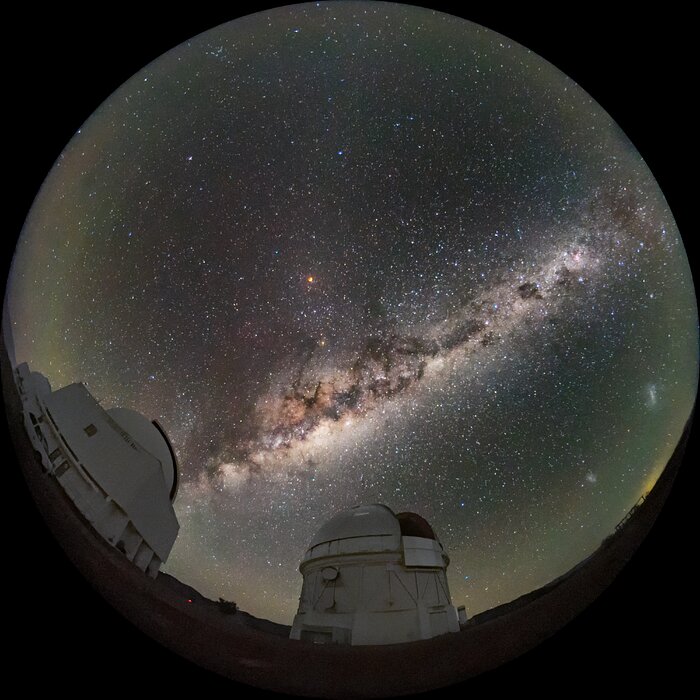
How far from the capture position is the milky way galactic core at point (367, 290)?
316 centimetres

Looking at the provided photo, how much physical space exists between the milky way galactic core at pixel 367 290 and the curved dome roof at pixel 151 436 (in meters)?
0.06

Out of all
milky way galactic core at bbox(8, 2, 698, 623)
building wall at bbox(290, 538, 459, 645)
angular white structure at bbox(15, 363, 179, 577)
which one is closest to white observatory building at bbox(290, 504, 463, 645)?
building wall at bbox(290, 538, 459, 645)

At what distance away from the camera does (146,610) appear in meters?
3.25

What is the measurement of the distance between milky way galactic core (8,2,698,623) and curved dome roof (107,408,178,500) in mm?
58

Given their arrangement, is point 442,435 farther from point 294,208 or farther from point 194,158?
point 194,158

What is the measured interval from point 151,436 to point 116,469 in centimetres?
25

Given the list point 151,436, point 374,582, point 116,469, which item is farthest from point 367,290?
point 116,469

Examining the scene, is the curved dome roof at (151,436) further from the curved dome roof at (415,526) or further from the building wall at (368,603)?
the curved dome roof at (415,526)

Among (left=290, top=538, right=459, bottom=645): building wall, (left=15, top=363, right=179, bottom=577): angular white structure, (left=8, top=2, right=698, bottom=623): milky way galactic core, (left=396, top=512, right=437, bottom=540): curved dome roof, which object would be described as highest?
(left=8, top=2, right=698, bottom=623): milky way galactic core

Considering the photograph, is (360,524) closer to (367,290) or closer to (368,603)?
(368,603)

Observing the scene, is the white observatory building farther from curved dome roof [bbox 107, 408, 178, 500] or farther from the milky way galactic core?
curved dome roof [bbox 107, 408, 178, 500]

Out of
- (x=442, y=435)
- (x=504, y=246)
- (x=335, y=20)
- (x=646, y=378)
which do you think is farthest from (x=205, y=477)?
(x=335, y=20)

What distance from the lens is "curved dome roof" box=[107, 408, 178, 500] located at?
310cm

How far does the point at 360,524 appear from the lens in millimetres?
3100
